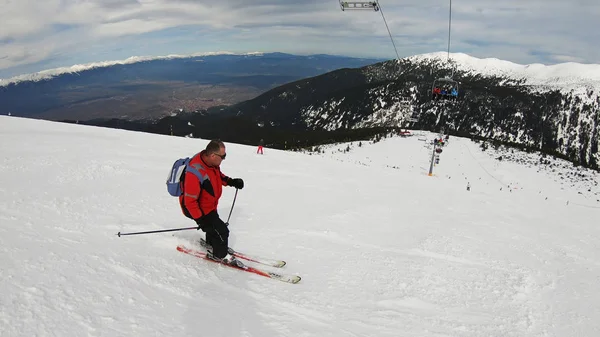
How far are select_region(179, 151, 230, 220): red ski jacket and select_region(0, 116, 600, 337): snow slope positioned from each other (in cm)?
101

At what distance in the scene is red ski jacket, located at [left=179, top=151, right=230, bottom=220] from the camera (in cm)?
543

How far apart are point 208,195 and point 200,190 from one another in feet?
0.76

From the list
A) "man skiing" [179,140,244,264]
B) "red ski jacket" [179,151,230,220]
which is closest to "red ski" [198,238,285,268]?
"man skiing" [179,140,244,264]

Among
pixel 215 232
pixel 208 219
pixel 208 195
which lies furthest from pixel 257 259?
pixel 208 195

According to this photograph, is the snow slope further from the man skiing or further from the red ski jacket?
the red ski jacket

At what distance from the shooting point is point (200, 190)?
218 inches

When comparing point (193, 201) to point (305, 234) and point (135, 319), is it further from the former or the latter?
point (305, 234)

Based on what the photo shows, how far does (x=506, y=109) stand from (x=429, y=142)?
16202 cm

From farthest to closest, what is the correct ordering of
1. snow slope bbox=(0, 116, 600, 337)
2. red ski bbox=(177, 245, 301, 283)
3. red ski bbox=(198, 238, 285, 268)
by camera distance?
red ski bbox=(198, 238, 285, 268)
red ski bbox=(177, 245, 301, 283)
snow slope bbox=(0, 116, 600, 337)

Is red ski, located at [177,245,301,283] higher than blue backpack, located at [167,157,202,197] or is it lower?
lower

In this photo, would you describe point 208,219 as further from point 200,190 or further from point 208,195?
point 200,190

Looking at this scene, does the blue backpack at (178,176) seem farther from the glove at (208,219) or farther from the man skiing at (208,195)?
the glove at (208,219)

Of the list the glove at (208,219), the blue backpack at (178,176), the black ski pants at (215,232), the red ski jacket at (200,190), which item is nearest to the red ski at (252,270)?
the black ski pants at (215,232)

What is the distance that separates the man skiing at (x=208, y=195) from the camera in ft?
17.9
